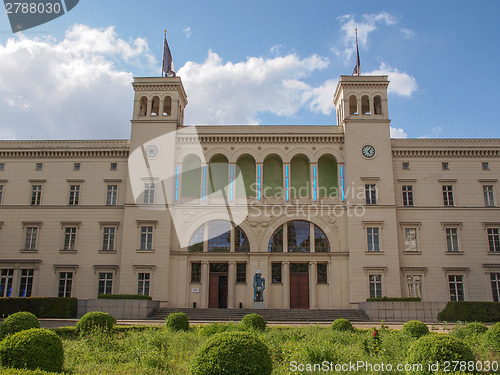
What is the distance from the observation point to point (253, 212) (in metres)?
41.4

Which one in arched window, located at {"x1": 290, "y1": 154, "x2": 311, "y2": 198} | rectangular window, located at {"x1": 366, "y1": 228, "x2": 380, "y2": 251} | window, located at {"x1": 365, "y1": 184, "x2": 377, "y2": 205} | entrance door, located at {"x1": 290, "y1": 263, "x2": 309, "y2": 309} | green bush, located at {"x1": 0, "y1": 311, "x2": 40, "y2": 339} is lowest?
green bush, located at {"x1": 0, "y1": 311, "x2": 40, "y2": 339}

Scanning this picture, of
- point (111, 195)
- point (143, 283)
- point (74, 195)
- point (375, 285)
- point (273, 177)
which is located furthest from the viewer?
point (273, 177)

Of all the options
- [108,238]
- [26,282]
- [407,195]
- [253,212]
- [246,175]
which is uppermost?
[246,175]

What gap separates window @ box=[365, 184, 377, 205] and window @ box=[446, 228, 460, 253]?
6839 mm

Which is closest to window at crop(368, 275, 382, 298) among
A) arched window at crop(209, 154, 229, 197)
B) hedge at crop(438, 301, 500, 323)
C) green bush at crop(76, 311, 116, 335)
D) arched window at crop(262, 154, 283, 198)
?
hedge at crop(438, 301, 500, 323)

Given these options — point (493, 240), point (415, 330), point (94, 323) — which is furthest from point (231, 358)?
point (493, 240)

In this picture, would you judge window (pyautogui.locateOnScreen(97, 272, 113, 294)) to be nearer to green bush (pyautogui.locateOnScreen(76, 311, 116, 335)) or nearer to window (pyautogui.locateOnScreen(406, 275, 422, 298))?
green bush (pyautogui.locateOnScreen(76, 311, 116, 335))

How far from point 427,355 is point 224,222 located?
31.0m

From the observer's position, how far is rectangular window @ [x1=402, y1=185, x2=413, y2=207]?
137 feet

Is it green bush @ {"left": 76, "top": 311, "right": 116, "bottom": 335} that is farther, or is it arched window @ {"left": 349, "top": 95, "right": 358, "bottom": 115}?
arched window @ {"left": 349, "top": 95, "right": 358, "bottom": 115}

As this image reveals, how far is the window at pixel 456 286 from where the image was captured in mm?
39344

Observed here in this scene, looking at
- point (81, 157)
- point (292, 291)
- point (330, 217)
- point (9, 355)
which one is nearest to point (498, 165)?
point (330, 217)

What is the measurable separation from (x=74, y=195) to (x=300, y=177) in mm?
20793

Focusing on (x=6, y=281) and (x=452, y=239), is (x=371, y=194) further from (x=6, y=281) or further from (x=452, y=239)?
(x=6, y=281)
